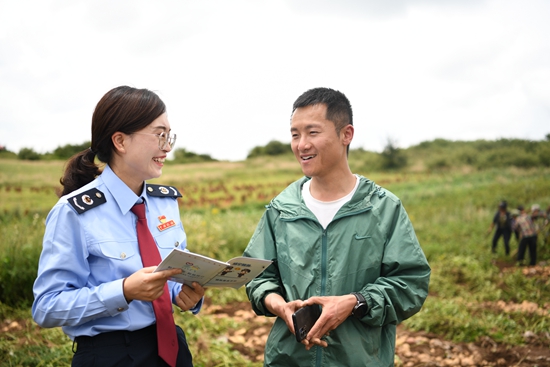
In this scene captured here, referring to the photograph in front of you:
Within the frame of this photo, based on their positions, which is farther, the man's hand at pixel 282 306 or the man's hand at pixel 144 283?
the man's hand at pixel 282 306

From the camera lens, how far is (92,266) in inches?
72.2

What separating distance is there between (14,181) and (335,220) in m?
6.68

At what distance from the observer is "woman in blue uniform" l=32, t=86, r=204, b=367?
173cm

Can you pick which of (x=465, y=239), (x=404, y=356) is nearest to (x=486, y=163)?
(x=465, y=239)

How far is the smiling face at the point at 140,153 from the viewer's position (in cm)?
195

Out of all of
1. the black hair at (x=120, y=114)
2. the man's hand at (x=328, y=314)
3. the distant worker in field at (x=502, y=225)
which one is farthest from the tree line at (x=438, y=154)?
the man's hand at (x=328, y=314)

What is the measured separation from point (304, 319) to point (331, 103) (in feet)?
3.39

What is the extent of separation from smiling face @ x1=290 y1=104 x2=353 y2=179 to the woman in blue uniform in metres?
0.62

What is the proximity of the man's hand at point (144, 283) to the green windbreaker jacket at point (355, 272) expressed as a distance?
0.57 metres

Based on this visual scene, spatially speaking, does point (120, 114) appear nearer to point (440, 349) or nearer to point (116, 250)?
point (116, 250)

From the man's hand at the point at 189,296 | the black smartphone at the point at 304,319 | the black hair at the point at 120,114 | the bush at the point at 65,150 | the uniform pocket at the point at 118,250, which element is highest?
the bush at the point at 65,150

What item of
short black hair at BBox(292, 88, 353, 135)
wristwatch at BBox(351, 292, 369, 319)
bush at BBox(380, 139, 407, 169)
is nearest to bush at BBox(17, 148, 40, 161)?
short black hair at BBox(292, 88, 353, 135)

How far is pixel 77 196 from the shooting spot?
6.07 feet

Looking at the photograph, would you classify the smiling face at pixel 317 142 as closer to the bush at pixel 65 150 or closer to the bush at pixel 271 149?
the bush at pixel 65 150
